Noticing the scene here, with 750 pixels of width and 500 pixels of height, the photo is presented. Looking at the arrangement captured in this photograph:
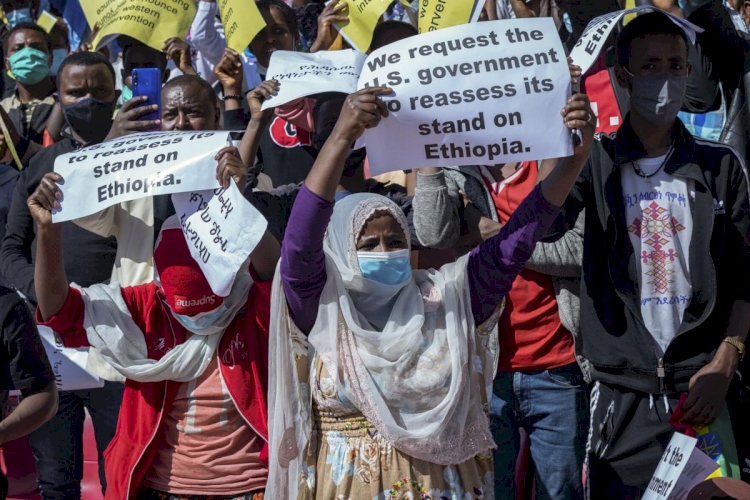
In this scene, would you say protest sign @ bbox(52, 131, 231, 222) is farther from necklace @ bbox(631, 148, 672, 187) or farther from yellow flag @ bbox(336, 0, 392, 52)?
yellow flag @ bbox(336, 0, 392, 52)

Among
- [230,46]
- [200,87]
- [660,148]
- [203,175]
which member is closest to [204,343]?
[203,175]

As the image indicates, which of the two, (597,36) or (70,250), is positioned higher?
(597,36)

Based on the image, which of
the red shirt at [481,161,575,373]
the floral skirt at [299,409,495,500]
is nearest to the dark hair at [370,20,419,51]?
the red shirt at [481,161,575,373]

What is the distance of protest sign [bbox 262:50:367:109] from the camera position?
15.5ft

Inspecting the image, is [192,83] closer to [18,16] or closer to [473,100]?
[473,100]

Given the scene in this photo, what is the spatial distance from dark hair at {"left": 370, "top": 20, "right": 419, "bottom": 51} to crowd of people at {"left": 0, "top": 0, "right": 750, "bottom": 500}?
1117mm

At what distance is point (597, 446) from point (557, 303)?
0.72 m

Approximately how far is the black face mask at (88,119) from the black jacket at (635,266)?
2427mm

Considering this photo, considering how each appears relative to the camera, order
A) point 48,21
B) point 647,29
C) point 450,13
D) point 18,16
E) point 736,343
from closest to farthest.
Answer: point 736,343 → point 647,29 → point 450,13 → point 48,21 → point 18,16

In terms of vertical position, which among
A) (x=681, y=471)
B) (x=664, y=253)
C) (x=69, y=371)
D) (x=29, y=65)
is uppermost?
(x=29, y=65)

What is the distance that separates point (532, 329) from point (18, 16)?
6880 millimetres

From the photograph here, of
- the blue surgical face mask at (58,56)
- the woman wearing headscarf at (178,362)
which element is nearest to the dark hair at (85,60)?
the woman wearing headscarf at (178,362)

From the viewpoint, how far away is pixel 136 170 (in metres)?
4.27

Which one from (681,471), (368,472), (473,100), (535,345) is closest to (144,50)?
(535,345)
